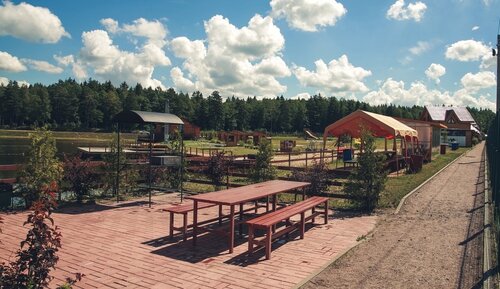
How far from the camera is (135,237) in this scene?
25.3ft

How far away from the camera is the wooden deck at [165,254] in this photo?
18.1ft

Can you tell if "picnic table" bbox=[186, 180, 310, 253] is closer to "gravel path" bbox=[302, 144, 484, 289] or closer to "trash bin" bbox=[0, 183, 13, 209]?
"gravel path" bbox=[302, 144, 484, 289]

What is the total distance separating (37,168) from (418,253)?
8461 millimetres

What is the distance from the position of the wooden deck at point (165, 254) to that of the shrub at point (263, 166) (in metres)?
3.92

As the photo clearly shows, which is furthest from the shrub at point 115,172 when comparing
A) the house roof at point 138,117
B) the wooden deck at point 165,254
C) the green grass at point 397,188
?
the green grass at point 397,188

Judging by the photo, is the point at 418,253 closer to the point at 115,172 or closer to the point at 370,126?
the point at 115,172

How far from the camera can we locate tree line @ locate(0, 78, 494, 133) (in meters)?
92.1

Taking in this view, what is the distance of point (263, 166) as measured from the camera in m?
13.2

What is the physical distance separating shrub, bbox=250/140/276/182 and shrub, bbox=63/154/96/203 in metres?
4.89

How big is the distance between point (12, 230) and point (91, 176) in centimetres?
374

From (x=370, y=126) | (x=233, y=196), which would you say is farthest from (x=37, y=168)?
(x=370, y=126)

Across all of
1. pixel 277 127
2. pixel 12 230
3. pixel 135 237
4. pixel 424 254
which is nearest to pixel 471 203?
pixel 424 254

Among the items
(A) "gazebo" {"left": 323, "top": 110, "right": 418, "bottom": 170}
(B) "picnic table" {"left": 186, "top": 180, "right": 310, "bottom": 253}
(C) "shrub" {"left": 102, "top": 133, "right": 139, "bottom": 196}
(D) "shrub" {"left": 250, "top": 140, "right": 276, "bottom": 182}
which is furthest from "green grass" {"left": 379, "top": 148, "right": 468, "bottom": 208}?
(C) "shrub" {"left": 102, "top": 133, "right": 139, "bottom": 196}

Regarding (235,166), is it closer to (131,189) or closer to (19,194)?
(131,189)
